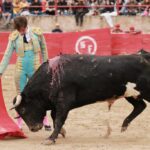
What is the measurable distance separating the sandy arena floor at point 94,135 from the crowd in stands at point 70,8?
535 inches

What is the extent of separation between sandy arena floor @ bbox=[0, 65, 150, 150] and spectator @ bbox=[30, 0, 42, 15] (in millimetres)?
14736

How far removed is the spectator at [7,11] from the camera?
24.9 metres

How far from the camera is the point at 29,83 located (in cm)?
789

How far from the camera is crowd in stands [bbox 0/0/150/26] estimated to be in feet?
78.8

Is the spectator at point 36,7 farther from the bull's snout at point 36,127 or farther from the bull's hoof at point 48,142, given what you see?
the bull's hoof at point 48,142

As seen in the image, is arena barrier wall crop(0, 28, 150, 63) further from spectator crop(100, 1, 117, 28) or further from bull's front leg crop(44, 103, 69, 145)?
bull's front leg crop(44, 103, 69, 145)

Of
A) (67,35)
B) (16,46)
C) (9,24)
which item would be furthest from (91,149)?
(9,24)

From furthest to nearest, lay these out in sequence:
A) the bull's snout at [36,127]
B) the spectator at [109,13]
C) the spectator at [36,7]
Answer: the spectator at [36,7], the spectator at [109,13], the bull's snout at [36,127]

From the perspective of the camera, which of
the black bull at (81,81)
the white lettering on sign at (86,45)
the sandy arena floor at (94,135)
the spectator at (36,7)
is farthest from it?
the spectator at (36,7)

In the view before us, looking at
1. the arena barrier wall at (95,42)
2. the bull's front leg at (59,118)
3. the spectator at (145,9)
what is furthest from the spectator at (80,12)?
the bull's front leg at (59,118)

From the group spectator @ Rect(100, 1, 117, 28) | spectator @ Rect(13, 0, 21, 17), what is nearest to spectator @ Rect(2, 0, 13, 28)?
spectator @ Rect(13, 0, 21, 17)

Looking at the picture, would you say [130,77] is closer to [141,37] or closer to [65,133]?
[65,133]

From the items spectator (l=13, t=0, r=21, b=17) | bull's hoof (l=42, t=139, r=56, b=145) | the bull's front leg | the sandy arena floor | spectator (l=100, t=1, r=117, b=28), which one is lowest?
spectator (l=100, t=1, r=117, b=28)

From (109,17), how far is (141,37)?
512 cm
